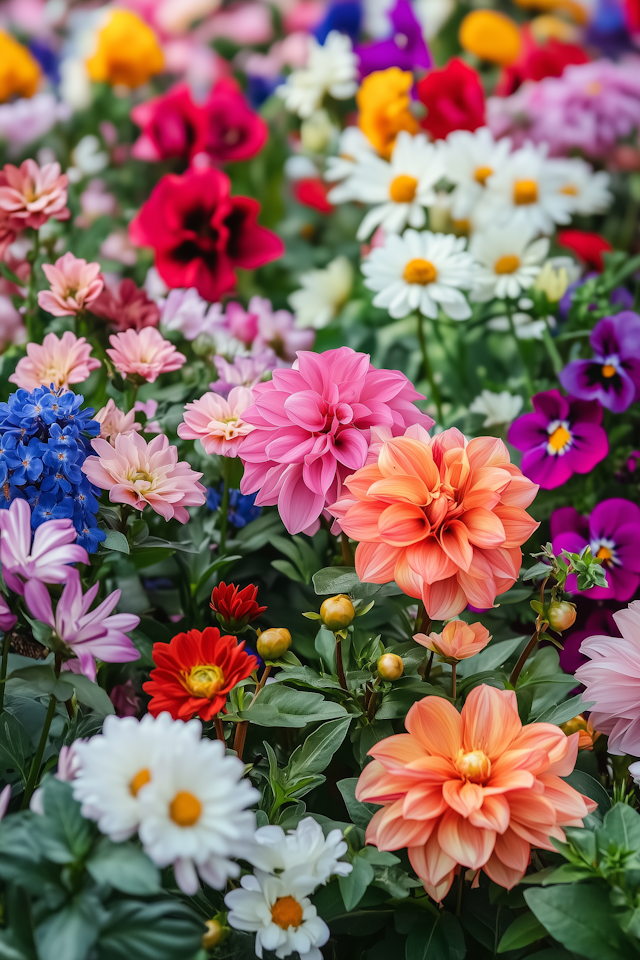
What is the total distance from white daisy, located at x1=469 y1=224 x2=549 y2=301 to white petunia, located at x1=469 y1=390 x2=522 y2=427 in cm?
11

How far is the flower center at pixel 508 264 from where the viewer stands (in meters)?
0.85

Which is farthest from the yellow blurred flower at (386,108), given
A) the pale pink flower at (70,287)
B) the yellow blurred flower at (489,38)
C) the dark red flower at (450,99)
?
the pale pink flower at (70,287)

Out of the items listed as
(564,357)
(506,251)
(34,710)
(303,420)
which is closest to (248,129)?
(506,251)

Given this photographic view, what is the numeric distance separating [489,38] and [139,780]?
1.31m

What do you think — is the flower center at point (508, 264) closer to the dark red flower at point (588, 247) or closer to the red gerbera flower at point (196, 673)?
the dark red flower at point (588, 247)

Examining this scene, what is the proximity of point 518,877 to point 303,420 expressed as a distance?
0.94ft

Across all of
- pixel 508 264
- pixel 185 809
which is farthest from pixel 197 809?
pixel 508 264

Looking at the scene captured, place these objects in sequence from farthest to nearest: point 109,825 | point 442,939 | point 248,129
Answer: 1. point 248,129
2. point 442,939
3. point 109,825

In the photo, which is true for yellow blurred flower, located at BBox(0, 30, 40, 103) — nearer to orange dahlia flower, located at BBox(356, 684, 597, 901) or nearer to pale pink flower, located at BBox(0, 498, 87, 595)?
pale pink flower, located at BBox(0, 498, 87, 595)

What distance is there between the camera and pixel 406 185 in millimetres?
896

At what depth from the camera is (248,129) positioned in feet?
3.37

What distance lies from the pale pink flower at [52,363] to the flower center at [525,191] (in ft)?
2.01

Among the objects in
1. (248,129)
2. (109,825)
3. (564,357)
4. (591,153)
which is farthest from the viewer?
(591,153)

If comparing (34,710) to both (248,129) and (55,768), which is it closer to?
(55,768)
